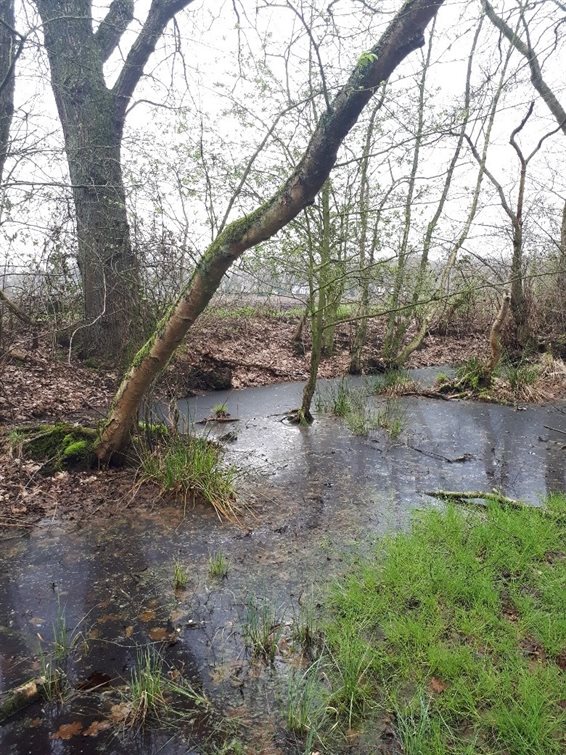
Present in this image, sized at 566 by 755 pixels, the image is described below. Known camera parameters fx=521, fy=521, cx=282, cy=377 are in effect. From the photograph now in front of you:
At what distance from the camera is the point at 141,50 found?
8.80m

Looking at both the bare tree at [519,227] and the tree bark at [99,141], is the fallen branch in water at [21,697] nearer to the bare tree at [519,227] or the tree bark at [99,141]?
the tree bark at [99,141]

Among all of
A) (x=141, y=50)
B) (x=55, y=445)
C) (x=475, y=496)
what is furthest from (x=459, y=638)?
(x=141, y=50)

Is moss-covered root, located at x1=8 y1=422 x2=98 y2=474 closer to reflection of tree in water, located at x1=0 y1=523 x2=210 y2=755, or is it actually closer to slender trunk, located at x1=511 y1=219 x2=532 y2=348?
reflection of tree in water, located at x1=0 y1=523 x2=210 y2=755

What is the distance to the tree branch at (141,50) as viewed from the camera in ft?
27.8

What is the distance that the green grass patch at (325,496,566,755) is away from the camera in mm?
2121

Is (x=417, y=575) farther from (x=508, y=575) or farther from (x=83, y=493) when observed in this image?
(x=83, y=493)

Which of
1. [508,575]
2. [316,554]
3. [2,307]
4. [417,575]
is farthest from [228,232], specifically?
[2,307]

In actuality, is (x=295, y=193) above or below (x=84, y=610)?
above

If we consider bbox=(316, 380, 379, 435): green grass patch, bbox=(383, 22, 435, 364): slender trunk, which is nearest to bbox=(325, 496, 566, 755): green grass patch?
bbox=(316, 380, 379, 435): green grass patch

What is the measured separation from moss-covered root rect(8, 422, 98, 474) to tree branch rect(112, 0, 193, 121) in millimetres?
5798

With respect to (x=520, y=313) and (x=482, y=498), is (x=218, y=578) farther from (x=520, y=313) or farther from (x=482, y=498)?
(x=520, y=313)

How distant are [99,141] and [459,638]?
8379 millimetres

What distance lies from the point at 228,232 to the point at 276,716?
128 inches

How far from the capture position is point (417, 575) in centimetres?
324
